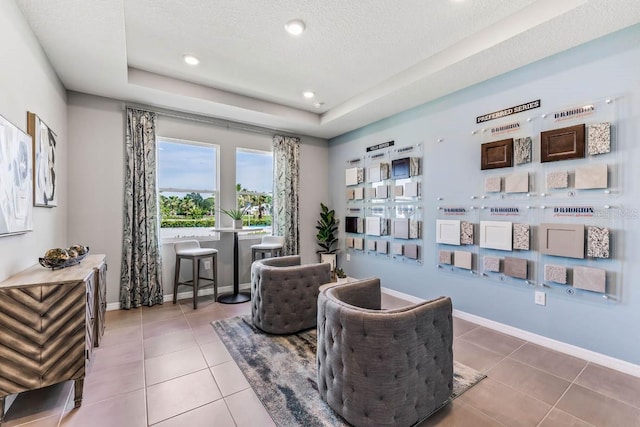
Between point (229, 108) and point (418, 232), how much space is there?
3.24 metres

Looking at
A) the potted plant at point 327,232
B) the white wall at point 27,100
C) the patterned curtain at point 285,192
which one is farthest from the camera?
the potted plant at point 327,232

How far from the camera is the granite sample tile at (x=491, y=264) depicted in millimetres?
3148

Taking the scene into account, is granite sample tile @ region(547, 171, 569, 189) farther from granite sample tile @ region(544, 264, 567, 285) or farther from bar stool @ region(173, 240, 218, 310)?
bar stool @ region(173, 240, 218, 310)

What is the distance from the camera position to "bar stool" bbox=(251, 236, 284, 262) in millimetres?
4422

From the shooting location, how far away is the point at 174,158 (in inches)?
170

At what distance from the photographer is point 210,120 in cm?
446

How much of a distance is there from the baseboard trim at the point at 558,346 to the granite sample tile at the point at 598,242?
0.88 metres

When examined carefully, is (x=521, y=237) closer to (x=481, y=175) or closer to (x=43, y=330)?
(x=481, y=175)

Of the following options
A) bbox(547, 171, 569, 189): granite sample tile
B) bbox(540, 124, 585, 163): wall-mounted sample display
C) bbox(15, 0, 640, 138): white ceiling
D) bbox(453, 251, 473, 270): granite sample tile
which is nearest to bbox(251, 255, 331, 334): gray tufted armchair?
Result: bbox(453, 251, 473, 270): granite sample tile

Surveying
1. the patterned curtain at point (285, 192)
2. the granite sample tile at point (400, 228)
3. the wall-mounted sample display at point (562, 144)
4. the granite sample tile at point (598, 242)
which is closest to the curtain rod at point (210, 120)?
the patterned curtain at point (285, 192)

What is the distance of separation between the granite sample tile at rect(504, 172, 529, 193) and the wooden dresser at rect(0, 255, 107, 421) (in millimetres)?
3867

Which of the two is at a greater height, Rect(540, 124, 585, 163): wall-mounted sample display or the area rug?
Rect(540, 124, 585, 163): wall-mounted sample display

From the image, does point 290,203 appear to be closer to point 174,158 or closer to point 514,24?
point 174,158

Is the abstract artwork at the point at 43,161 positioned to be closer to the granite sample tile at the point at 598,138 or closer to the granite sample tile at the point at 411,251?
the granite sample tile at the point at 411,251
